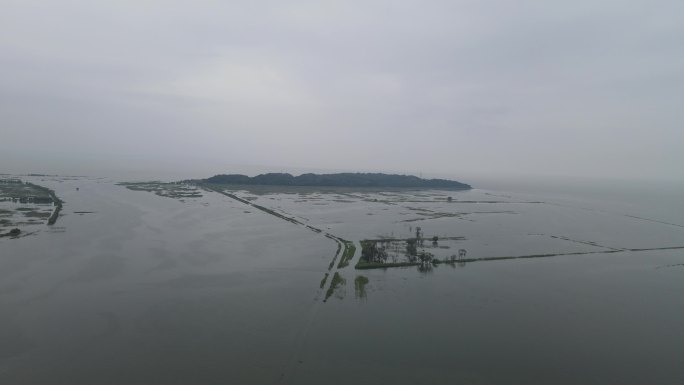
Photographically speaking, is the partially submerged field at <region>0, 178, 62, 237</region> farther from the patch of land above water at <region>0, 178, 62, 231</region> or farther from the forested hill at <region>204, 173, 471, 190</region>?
the forested hill at <region>204, 173, 471, 190</region>

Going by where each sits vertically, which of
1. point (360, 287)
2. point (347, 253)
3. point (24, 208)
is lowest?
point (360, 287)

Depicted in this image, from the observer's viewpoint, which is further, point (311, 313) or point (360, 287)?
point (360, 287)

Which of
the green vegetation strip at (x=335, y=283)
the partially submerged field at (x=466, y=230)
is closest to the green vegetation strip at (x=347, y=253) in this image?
the partially submerged field at (x=466, y=230)

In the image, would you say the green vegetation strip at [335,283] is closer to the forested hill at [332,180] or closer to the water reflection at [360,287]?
the water reflection at [360,287]

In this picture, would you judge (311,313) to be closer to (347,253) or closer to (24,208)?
(347,253)

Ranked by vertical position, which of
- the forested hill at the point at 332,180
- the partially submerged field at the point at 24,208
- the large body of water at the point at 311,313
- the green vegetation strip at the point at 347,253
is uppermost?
the forested hill at the point at 332,180

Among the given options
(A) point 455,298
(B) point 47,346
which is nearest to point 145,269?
(B) point 47,346

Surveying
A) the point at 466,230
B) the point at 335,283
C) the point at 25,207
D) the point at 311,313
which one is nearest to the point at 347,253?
the point at 335,283
